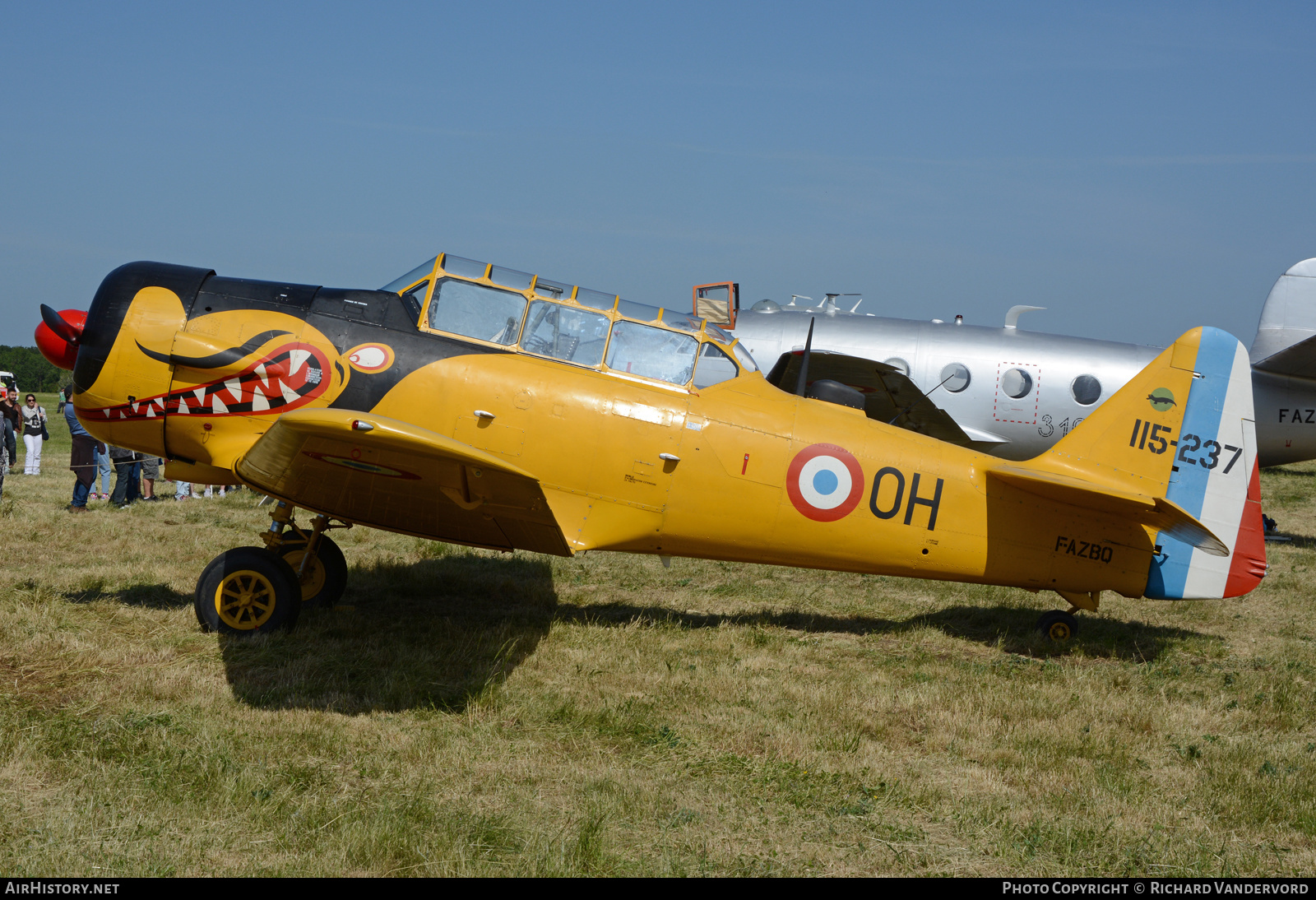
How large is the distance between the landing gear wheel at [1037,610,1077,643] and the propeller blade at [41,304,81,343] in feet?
25.8

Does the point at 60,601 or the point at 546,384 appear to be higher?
the point at 546,384

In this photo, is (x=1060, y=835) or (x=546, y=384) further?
(x=546, y=384)

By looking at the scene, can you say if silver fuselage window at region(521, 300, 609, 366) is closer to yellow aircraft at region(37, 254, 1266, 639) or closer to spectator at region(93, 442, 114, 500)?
yellow aircraft at region(37, 254, 1266, 639)

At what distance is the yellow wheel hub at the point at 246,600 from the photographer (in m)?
6.32

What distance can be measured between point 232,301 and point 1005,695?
6049mm

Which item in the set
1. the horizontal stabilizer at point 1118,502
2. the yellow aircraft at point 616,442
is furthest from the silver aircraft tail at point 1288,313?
the horizontal stabilizer at point 1118,502

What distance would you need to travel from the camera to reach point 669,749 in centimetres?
493

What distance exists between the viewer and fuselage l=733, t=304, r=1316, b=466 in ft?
43.1

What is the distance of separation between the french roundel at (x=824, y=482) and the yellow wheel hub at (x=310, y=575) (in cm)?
384

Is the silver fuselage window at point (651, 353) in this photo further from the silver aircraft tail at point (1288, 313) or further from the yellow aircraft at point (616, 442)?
the silver aircraft tail at point (1288, 313)

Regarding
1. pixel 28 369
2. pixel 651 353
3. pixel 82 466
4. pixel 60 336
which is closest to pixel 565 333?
pixel 651 353

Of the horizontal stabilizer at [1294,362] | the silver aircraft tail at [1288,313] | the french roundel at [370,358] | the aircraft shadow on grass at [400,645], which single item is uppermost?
the silver aircraft tail at [1288,313]

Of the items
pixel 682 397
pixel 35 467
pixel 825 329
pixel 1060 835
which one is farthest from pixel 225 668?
pixel 35 467
